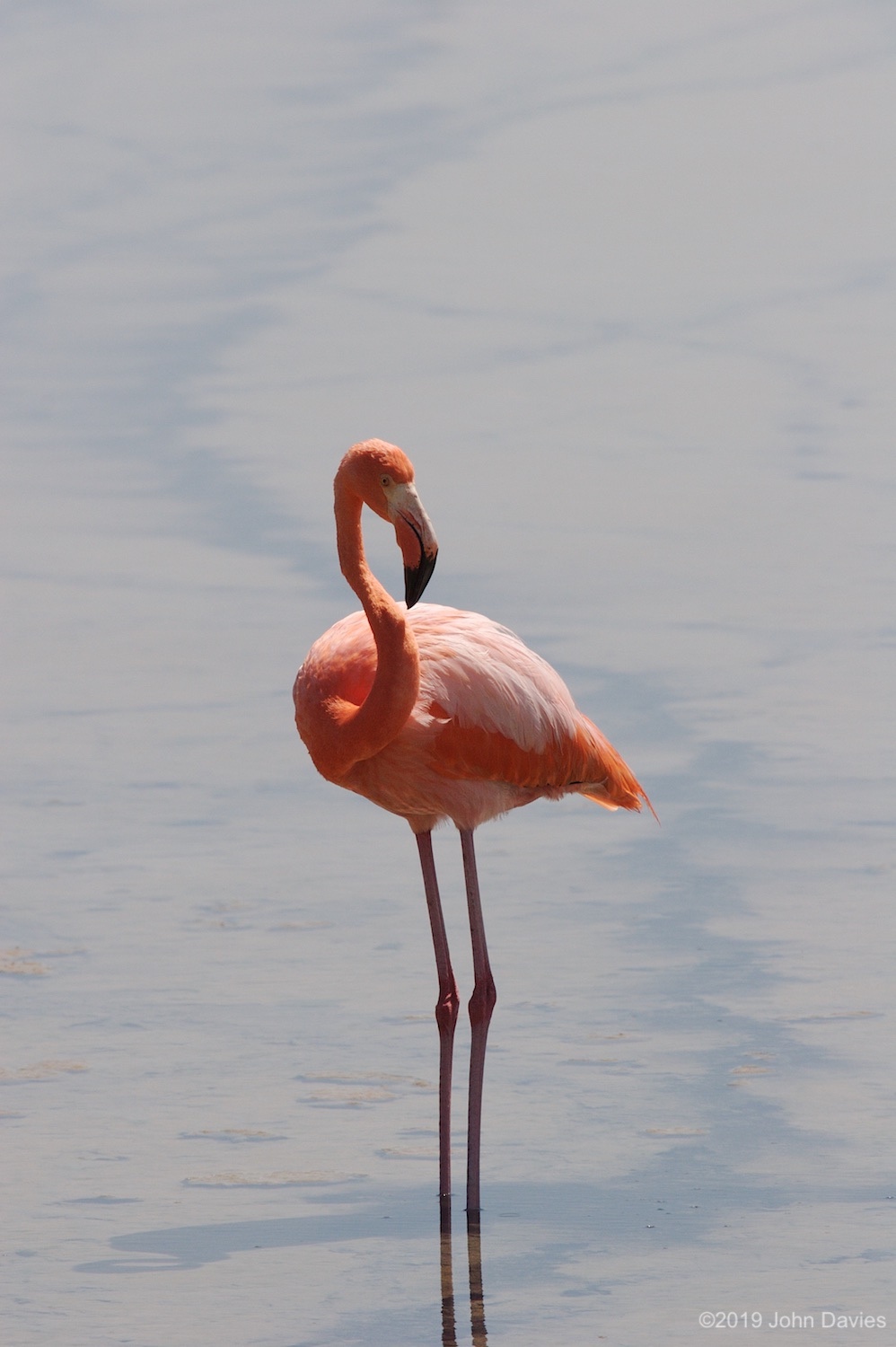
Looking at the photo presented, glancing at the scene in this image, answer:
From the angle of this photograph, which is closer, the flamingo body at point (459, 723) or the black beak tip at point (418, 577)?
the black beak tip at point (418, 577)

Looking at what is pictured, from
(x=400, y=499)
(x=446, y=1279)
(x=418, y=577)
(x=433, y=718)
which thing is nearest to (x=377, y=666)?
(x=433, y=718)

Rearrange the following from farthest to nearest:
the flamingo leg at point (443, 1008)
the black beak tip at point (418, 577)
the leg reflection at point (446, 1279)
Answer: the flamingo leg at point (443, 1008) → the black beak tip at point (418, 577) → the leg reflection at point (446, 1279)

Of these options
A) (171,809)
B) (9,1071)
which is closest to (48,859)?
(171,809)

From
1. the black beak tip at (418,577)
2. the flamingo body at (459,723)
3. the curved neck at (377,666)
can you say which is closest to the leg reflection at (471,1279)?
the flamingo body at (459,723)

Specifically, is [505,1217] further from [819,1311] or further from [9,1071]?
[9,1071]

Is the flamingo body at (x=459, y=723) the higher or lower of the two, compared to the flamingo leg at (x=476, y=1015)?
higher

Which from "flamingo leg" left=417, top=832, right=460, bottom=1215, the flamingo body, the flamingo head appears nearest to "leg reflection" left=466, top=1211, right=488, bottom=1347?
"flamingo leg" left=417, top=832, right=460, bottom=1215

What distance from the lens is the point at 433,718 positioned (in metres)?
5.65

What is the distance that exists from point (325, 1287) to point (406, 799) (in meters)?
1.30

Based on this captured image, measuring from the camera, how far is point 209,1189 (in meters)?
5.55

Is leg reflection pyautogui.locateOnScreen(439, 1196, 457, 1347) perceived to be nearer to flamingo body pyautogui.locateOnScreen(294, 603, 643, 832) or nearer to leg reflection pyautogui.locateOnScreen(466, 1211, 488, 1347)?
leg reflection pyautogui.locateOnScreen(466, 1211, 488, 1347)

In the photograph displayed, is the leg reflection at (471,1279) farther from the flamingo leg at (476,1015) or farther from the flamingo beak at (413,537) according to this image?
the flamingo beak at (413,537)

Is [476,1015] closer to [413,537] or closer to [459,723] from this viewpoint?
[459,723]

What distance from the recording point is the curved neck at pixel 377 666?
547 centimetres
